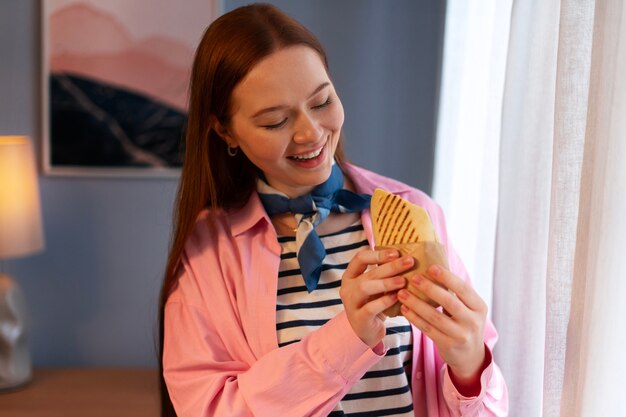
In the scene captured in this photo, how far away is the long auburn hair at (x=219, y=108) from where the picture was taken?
1211 mm

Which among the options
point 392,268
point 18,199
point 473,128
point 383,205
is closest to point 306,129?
point 383,205

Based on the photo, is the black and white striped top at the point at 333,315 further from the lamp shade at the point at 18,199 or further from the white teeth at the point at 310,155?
the lamp shade at the point at 18,199

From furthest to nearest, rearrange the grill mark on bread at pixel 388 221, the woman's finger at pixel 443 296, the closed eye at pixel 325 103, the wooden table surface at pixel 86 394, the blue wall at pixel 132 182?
1. the blue wall at pixel 132 182
2. the wooden table surface at pixel 86 394
3. the closed eye at pixel 325 103
4. the grill mark on bread at pixel 388 221
5. the woman's finger at pixel 443 296

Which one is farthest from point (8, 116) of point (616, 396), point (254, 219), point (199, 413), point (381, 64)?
point (616, 396)

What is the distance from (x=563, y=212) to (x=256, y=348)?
1.69 feet

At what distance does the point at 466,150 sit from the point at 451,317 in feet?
2.76

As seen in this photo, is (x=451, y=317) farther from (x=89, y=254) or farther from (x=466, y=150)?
(x=89, y=254)

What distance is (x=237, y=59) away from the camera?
1206 millimetres

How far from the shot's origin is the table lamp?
214 cm

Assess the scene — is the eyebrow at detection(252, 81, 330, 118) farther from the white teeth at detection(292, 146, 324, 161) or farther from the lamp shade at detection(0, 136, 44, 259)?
the lamp shade at detection(0, 136, 44, 259)

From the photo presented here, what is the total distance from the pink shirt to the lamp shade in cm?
100

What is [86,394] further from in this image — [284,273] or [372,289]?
[372,289]

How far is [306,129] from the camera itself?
3.86 feet

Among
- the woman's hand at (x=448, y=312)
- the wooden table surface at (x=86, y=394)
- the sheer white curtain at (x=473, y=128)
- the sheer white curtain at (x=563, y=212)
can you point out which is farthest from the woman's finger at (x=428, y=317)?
the wooden table surface at (x=86, y=394)
